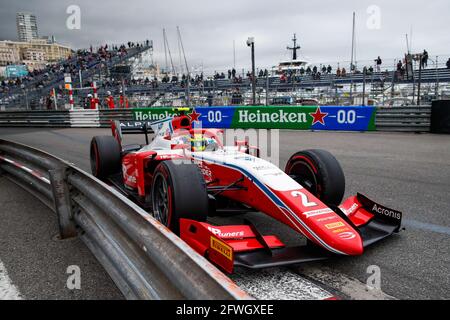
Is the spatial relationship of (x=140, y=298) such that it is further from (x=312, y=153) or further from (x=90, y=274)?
(x=312, y=153)

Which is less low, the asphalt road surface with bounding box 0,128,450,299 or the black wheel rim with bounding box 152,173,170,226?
the black wheel rim with bounding box 152,173,170,226

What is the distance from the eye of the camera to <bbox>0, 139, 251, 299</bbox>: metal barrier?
1710 millimetres

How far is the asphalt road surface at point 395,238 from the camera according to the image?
103 inches

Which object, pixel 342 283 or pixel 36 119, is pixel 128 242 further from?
pixel 36 119

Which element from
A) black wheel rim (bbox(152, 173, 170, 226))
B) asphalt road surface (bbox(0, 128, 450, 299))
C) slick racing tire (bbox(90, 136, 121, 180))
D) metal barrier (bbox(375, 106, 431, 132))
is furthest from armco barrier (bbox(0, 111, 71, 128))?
black wheel rim (bbox(152, 173, 170, 226))

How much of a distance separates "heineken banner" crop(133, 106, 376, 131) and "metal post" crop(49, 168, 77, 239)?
885cm

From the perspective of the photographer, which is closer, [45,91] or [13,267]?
[13,267]

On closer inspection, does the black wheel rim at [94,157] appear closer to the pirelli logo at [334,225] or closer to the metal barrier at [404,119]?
the pirelli logo at [334,225]

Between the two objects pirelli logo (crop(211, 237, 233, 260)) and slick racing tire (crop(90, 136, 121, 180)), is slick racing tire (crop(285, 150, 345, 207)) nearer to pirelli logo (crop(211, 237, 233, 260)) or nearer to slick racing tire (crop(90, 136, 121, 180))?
pirelli logo (crop(211, 237, 233, 260))

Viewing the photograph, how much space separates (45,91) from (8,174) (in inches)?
1024

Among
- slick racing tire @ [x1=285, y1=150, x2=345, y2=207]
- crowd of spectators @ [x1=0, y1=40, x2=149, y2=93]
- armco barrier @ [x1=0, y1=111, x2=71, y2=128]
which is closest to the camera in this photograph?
slick racing tire @ [x1=285, y1=150, x2=345, y2=207]
